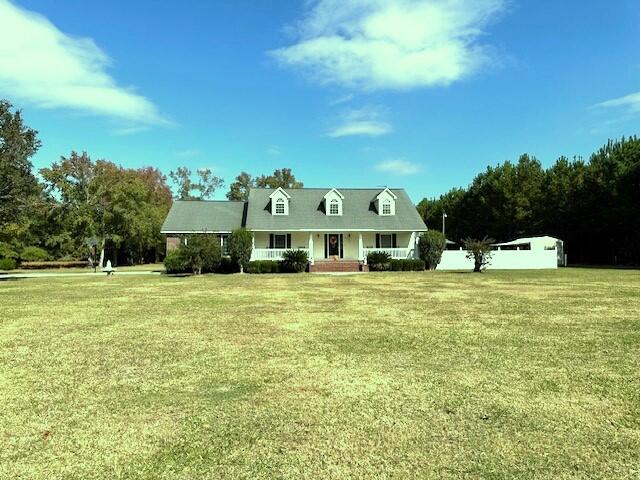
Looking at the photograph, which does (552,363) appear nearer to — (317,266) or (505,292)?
(505,292)

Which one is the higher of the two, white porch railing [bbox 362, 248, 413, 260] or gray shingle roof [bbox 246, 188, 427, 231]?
gray shingle roof [bbox 246, 188, 427, 231]

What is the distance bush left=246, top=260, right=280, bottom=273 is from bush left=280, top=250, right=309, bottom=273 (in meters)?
0.54

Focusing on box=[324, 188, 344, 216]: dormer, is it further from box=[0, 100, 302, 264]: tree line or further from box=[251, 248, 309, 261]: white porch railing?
box=[0, 100, 302, 264]: tree line

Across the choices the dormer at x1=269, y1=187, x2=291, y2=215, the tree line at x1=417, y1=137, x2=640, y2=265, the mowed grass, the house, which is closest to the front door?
the house

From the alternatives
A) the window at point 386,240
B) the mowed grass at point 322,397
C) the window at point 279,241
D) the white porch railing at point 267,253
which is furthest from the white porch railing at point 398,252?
the mowed grass at point 322,397

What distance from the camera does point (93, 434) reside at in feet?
14.3

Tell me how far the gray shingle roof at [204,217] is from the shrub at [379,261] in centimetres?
1041

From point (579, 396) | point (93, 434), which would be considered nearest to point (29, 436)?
point (93, 434)

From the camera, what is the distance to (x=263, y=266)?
1222 inches

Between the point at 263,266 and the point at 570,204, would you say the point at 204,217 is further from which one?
the point at 570,204

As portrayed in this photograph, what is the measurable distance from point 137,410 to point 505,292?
46.4 feet

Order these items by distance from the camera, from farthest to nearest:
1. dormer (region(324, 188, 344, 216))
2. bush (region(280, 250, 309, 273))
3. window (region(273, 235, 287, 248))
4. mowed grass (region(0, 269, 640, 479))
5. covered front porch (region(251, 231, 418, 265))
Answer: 1. dormer (region(324, 188, 344, 216))
2. window (region(273, 235, 287, 248))
3. covered front porch (region(251, 231, 418, 265))
4. bush (region(280, 250, 309, 273))
5. mowed grass (region(0, 269, 640, 479))

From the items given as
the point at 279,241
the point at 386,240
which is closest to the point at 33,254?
the point at 279,241

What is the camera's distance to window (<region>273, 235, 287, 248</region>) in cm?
3516
